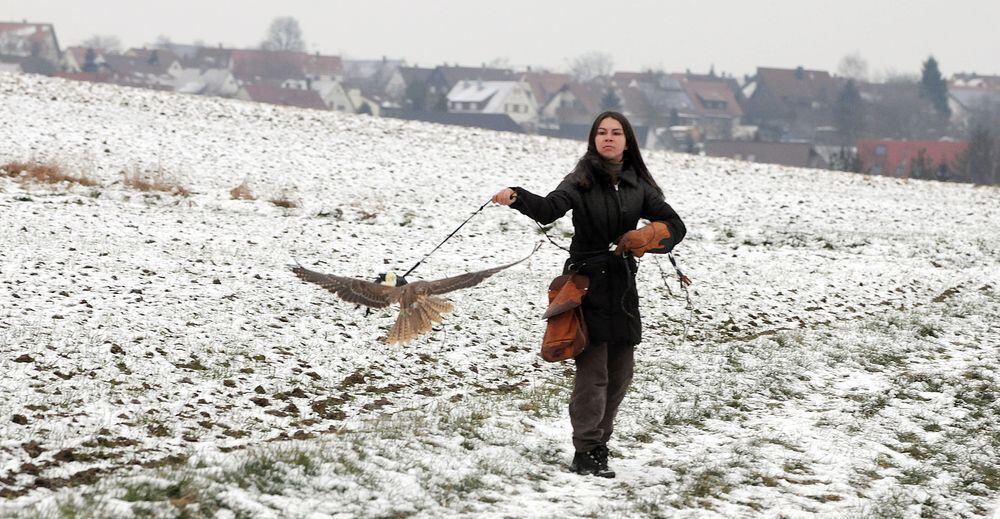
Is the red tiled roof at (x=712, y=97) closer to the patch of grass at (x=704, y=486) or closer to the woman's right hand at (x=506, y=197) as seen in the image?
the patch of grass at (x=704, y=486)

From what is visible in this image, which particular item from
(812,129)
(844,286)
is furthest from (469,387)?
(812,129)

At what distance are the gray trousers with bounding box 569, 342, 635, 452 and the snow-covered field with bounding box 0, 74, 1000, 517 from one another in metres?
0.33

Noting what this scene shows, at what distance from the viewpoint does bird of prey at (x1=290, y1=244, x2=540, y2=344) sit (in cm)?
704

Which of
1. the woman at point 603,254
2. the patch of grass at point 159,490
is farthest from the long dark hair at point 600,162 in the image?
the patch of grass at point 159,490

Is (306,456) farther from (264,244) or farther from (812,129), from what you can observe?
(812,129)

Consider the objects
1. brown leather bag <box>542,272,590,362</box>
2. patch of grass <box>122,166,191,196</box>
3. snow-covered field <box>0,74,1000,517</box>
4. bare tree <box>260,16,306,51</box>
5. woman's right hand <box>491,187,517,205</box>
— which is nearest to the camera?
woman's right hand <box>491,187,517,205</box>

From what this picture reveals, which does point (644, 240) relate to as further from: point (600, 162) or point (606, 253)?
point (600, 162)

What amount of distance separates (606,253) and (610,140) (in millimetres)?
784

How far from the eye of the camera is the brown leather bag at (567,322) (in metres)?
6.95

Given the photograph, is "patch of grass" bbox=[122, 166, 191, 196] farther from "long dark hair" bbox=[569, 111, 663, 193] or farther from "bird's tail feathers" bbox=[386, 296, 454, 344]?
"long dark hair" bbox=[569, 111, 663, 193]

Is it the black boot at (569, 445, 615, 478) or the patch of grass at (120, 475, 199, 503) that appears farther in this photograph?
the black boot at (569, 445, 615, 478)

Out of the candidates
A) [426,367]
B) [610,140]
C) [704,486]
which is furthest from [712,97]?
[704,486]

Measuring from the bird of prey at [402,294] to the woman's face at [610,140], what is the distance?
121 centimetres

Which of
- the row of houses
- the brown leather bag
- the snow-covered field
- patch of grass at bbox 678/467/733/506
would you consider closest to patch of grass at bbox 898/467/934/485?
the snow-covered field
